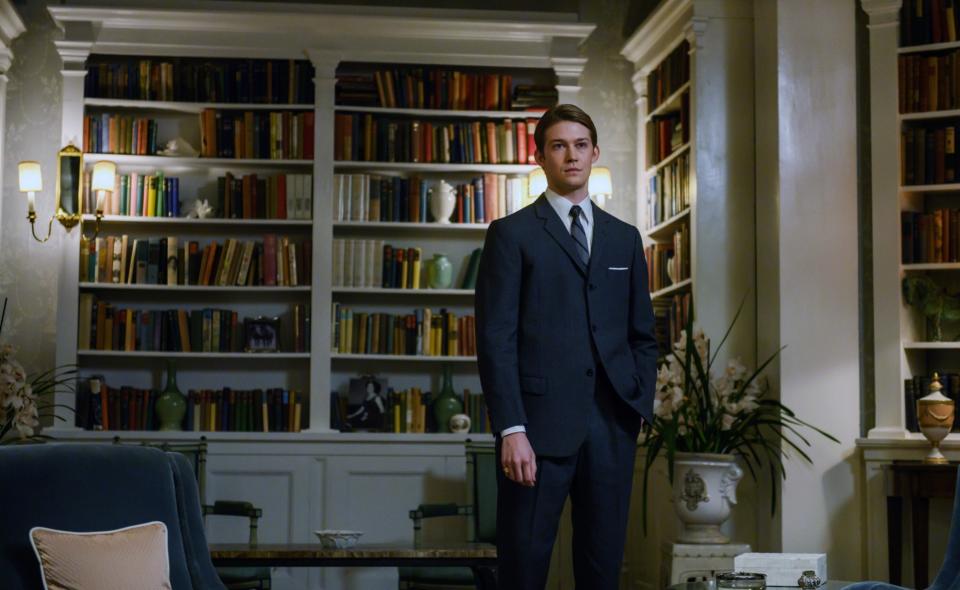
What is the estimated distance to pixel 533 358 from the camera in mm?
2629

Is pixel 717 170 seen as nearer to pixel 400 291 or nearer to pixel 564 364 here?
pixel 400 291

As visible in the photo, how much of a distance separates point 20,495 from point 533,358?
130 centimetres

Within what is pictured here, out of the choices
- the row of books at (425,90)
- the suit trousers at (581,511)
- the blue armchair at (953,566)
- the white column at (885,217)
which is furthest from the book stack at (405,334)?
the suit trousers at (581,511)

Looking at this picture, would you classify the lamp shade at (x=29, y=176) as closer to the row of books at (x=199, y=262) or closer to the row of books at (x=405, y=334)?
the row of books at (x=199, y=262)

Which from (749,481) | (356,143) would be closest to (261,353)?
(356,143)

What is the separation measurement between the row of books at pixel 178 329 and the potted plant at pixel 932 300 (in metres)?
2.85

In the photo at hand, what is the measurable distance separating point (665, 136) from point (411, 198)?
1296mm

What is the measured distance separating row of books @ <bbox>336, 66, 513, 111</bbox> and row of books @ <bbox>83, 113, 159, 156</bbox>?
0.95 m

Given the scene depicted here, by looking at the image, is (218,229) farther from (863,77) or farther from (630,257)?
(630,257)

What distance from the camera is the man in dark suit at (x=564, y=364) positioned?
2.55m

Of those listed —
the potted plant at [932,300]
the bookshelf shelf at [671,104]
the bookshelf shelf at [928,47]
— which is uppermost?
the bookshelf shelf at [928,47]

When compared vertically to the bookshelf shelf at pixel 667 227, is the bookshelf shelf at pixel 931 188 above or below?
above

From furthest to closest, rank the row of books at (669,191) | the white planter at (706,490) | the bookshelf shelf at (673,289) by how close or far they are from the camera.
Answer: the row of books at (669,191) → the bookshelf shelf at (673,289) → the white planter at (706,490)

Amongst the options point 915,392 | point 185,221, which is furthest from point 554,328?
point 185,221
